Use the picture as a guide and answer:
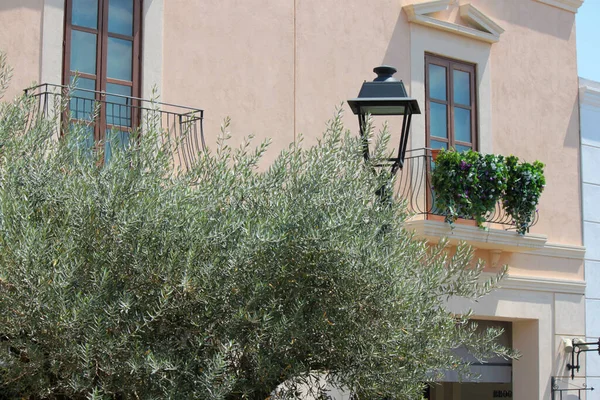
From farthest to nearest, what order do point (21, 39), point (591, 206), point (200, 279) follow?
point (591, 206) < point (21, 39) < point (200, 279)

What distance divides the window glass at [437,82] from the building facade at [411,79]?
0.08 ft

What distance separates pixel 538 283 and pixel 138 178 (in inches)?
315

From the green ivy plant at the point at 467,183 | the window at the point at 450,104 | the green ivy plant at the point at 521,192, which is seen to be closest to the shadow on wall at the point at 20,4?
the green ivy plant at the point at 467,183

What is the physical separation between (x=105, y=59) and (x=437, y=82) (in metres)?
4.66

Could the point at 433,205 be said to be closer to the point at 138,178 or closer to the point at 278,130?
the point at 278,130

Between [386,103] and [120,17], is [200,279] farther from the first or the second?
[120,17]

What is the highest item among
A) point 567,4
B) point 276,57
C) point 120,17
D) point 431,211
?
point 567,4

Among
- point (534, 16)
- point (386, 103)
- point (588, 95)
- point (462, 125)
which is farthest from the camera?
point (588, 95)

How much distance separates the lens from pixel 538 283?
13.0 meters

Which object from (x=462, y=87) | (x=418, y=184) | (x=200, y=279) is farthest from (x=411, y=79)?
(x=200, y=279)

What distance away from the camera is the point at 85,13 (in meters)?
9.68

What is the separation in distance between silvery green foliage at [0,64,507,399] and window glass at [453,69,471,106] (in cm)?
602

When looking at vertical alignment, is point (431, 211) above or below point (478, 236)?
above

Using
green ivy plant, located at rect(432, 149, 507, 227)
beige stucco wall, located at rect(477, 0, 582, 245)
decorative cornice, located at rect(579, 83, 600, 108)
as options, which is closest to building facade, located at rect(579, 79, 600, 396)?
decorative cornice, located at rect(579, 83, 600, 108)
